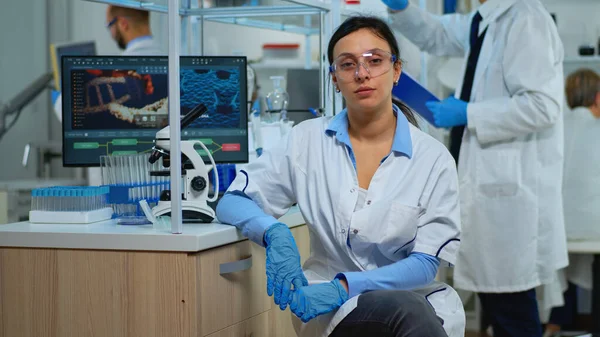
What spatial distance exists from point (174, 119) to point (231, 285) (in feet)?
1.32

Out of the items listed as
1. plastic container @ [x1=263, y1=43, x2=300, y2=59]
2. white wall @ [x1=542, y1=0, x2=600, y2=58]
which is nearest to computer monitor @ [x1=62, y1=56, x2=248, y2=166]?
white wall @ [x1=542, y1=0, x2=600, y2=58]

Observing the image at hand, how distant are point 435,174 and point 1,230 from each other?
3.20 ft

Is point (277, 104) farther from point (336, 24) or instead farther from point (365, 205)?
point (365, 205)

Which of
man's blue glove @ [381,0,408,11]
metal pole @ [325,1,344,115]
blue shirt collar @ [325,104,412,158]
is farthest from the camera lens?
man's blue glove @ [381,0,408,11]

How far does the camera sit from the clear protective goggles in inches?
74.2

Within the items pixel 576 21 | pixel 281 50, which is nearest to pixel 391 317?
pixel 576 21

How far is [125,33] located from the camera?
12.6 ft

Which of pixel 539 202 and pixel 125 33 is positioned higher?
pixel 125 33

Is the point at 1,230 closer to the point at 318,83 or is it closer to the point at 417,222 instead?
the point at 417,222

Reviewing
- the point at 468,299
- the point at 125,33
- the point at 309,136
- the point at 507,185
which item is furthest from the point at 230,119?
the point at 468,299

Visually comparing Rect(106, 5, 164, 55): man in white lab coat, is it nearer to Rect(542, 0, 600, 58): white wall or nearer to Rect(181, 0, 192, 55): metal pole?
Rect(181, 0, 192, 55): metal pole

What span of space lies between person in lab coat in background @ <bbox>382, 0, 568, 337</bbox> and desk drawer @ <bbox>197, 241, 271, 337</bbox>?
48.3 inches

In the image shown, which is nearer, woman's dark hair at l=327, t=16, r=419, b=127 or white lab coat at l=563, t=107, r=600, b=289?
woman's dark hair at l=327, t=16, r=419, b=127

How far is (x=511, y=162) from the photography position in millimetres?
3021
